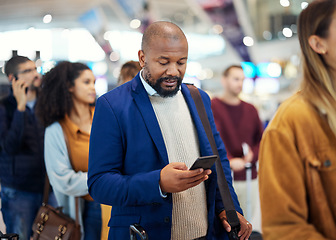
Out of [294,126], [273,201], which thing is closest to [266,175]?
[273,201]

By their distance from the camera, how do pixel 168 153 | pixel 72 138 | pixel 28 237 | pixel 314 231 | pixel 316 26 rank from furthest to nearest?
pixel 28 237, pixel 72 138, pixel 168 153, pixel 316 26, pixel 314 231

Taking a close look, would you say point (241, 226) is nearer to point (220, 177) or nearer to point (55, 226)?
point (220, 177)

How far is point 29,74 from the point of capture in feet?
11.2

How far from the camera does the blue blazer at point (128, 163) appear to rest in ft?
5.89

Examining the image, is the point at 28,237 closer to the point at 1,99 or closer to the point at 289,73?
the point at 1,99

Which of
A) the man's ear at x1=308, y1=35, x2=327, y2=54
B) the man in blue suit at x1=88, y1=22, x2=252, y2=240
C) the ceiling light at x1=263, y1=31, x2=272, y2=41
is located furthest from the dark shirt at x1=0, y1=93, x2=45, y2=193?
the ceiling light at x1=263, y1=31, x2=272, y2=41

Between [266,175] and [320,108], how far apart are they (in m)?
0.31

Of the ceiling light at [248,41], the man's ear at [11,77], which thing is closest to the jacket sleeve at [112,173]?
the man's ear at [11,77]

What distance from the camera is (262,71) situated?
1797 centimetres

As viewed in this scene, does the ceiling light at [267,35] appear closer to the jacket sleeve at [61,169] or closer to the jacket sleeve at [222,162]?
the jacket sleeve at [61,169]

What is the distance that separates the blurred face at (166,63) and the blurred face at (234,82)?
265 cm

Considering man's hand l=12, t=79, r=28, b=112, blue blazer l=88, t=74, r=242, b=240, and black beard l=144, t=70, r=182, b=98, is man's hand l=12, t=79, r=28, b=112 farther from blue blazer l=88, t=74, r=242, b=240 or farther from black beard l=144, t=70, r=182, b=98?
black beard l=144, t=70, r=182, b=98

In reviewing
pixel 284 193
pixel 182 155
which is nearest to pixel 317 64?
pixel 284 193

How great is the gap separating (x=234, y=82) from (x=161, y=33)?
2735mm
